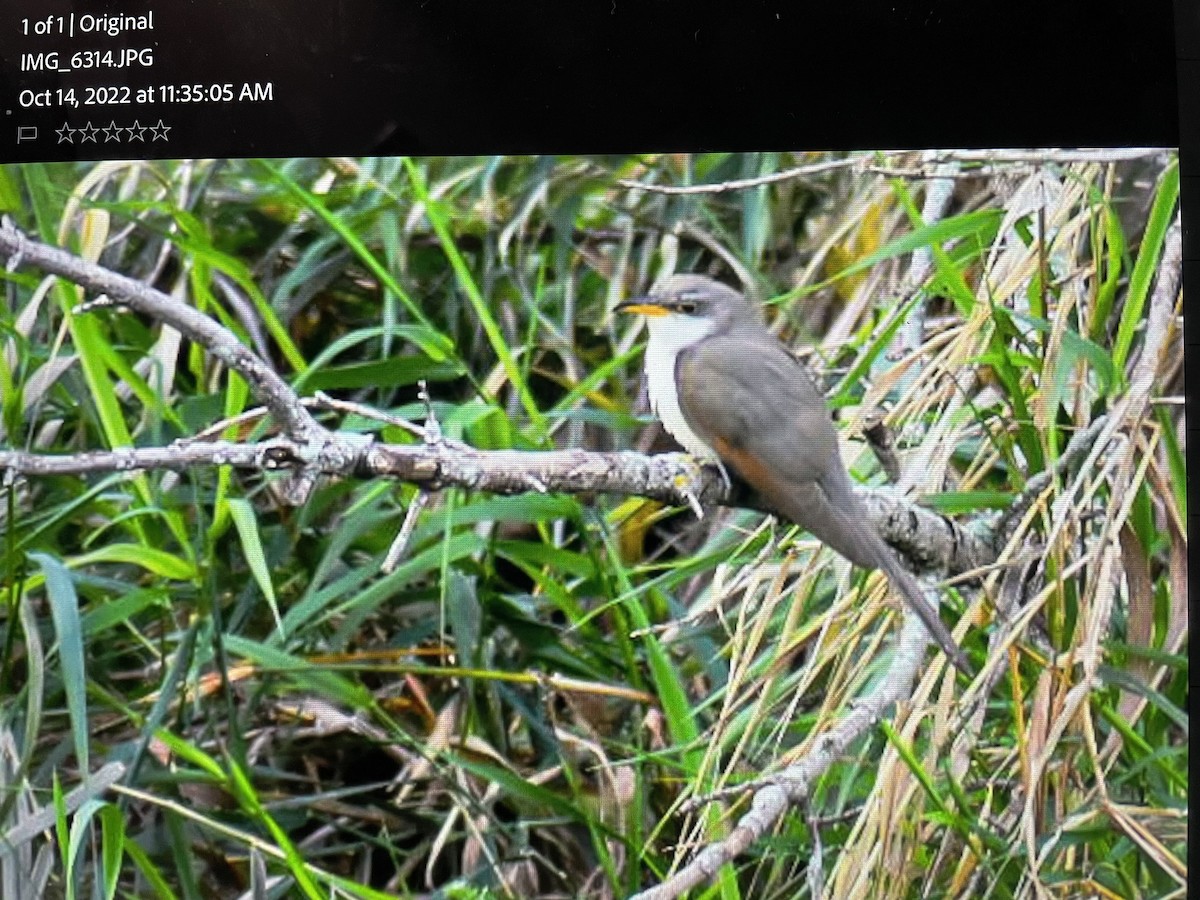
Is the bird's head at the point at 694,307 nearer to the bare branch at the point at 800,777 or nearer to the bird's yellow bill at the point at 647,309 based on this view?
the bird's yellow bill at the point at 647,309

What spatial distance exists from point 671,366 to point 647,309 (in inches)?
2.2

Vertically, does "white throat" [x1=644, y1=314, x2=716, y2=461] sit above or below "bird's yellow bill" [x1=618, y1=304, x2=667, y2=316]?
below

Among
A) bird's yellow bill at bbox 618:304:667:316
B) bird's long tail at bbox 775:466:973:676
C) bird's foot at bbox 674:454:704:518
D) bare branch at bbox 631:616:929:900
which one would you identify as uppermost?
bird's yellow bill at bbox 618:304:667:316

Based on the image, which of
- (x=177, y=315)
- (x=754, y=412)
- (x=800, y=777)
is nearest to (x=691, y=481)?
(x=754, y=412)

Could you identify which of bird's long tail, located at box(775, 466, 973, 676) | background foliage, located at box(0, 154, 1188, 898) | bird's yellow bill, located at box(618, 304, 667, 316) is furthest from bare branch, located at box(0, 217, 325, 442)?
bird's long tail, located at box(775, 466, 973, 676)

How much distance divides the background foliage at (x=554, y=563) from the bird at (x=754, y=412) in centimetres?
3

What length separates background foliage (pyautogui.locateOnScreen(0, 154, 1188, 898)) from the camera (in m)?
1.56

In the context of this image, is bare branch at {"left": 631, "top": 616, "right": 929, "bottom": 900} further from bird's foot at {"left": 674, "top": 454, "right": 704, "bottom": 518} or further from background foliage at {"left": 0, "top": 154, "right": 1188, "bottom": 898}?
bird's foot at {"left": 674, "top": 454, "right": 704, "bottom": 518}

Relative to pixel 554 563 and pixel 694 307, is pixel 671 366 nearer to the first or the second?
pixel 694 307

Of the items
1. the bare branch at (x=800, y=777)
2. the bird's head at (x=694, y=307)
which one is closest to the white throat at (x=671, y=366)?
the bird's head at (x=694, y=307)

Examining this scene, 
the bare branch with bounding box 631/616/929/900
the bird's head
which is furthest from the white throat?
the bare branch with bounding box 631/616/929/900

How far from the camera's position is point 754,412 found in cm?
160

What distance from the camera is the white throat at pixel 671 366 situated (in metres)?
1.60

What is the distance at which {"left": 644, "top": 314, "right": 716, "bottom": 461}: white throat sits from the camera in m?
1.60
